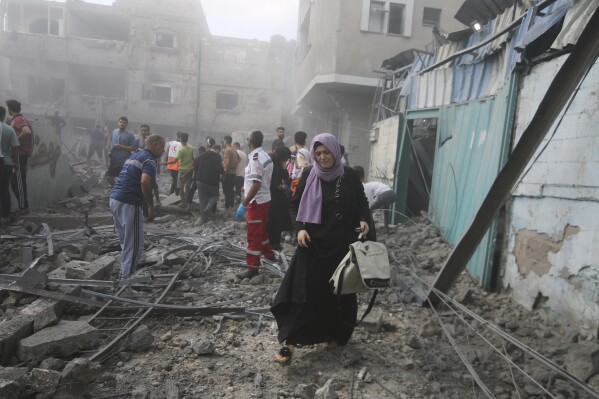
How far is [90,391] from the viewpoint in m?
2.64

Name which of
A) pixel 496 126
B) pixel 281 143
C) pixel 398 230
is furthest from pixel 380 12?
pixel 496 126

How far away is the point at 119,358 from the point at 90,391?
47 centimetres

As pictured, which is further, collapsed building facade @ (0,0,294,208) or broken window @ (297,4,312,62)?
collapsed building facade @ (0,0,294,208)

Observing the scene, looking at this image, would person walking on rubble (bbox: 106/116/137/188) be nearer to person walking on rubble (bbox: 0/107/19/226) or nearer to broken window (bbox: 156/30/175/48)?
person walking on rubble (bbox: 0/107/19/226)

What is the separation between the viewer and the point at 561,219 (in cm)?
374

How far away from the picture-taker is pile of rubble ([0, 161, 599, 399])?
2.78 m

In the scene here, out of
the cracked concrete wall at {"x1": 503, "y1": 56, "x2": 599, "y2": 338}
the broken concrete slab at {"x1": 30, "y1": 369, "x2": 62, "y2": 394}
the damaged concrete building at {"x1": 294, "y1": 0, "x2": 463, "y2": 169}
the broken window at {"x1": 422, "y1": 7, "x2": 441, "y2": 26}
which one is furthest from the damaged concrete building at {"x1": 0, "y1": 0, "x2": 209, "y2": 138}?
the broken concrete slab at {"x1": 30, "y1": 369, "x2": 62, "y2": 394}

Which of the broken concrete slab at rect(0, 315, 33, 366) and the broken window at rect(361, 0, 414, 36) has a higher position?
the broken window at rect(361, 0, 414, 36)

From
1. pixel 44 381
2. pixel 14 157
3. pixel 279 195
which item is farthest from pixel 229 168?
pixel 44 381

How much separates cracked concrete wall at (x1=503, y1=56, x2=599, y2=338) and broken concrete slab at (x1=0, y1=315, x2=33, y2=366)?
4.43 m

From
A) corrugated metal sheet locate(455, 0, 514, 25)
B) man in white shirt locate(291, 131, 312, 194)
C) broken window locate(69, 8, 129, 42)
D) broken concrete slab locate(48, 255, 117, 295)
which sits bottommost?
broken concrete slab locate(48, 255, 117, 295)

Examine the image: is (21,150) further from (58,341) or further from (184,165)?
(58,341)

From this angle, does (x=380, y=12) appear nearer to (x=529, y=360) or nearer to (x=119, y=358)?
(x=529, y=360)

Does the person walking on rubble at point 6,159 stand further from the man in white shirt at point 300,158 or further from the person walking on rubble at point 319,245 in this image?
the person walking on rubble at point 319,245
